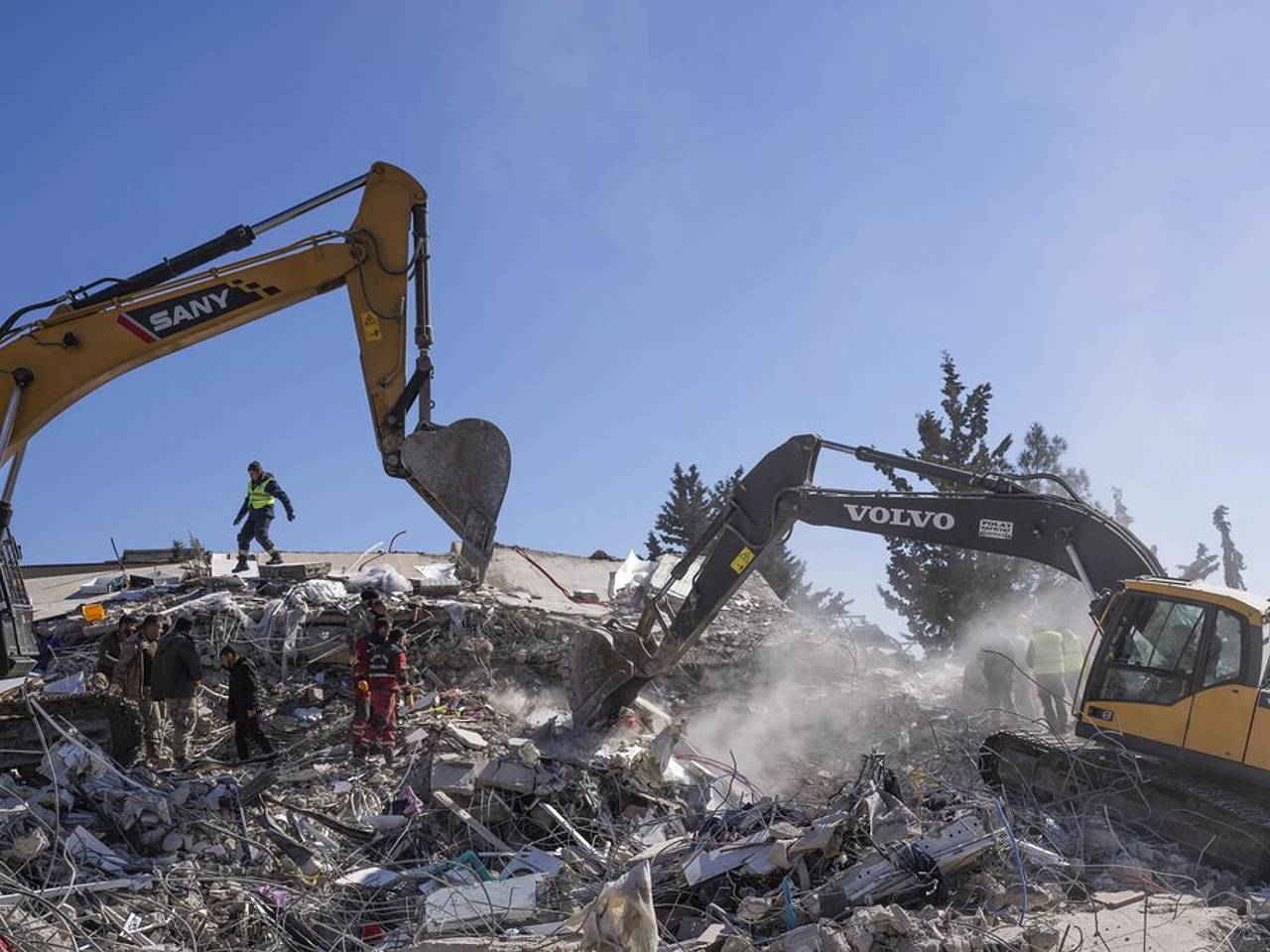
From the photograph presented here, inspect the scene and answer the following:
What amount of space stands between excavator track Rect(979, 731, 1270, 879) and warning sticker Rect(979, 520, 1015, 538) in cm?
163

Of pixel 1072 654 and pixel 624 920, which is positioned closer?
pixel 624 920

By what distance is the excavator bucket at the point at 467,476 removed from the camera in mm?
8367

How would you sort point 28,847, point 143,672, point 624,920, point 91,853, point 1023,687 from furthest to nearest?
1. point 1023,687
2. point 143,672
3. point 91,853
4. point 28,847
5. point 624,920

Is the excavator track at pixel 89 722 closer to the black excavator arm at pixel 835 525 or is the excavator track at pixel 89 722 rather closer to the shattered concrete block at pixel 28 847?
the shattered concrete block at pixel 28 847

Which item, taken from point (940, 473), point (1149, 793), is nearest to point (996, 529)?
point (940, 473)

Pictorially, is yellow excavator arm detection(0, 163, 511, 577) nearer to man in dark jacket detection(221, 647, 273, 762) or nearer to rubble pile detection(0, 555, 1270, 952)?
rubble pile detection(0, 555, 1270, 952)

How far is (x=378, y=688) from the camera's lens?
1061cm

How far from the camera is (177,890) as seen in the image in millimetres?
6910

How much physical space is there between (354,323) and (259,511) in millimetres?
6055

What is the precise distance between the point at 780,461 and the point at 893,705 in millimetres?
4947

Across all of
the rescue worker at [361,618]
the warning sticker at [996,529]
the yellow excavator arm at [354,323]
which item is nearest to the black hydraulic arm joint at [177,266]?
the yellow excavator arm at [354,323]

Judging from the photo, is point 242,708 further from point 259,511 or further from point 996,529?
point 996,529

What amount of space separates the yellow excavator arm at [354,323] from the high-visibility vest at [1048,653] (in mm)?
6551

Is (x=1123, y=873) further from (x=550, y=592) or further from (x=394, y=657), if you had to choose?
(x=550, y=592)
